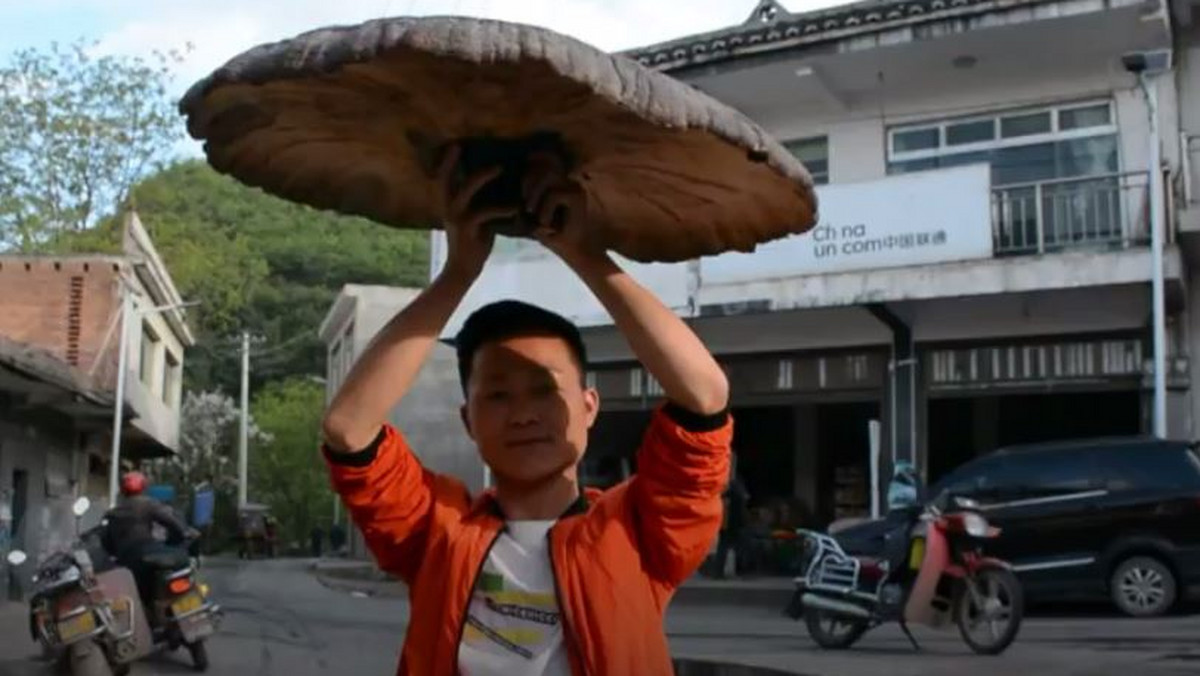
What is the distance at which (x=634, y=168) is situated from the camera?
2.57m

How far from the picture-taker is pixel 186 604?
34.6 feet

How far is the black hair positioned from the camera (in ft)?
8.25

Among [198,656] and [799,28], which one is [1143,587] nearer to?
[799,28]

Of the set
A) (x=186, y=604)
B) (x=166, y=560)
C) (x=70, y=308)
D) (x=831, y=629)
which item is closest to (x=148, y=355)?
(x=70, y=308)

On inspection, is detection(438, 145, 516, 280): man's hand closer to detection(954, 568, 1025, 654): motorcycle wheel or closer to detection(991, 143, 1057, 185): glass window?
detection(954, 568, 1025, 654): motorcycle wheel

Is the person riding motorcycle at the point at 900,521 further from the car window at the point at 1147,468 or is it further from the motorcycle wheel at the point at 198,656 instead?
the motorcycle wheel at the point at 198,656

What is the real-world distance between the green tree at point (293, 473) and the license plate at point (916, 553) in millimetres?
36364

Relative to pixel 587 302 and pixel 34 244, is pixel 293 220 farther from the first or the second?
pixel 587 302

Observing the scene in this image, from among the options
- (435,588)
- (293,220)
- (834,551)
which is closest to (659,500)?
(435,588)

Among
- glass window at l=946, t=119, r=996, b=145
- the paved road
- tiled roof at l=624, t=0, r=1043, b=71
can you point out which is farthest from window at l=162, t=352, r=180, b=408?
glass window at l=946, t=119, r=996, b=145

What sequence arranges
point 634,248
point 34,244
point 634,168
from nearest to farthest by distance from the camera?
1. point 634,168
2. point 634,248
3. point 34,244

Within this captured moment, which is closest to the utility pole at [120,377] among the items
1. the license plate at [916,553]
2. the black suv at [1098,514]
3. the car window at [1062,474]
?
the black suv at [1098,514]

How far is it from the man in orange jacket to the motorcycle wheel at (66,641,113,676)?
8.19 m

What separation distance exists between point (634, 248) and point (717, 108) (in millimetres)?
795
